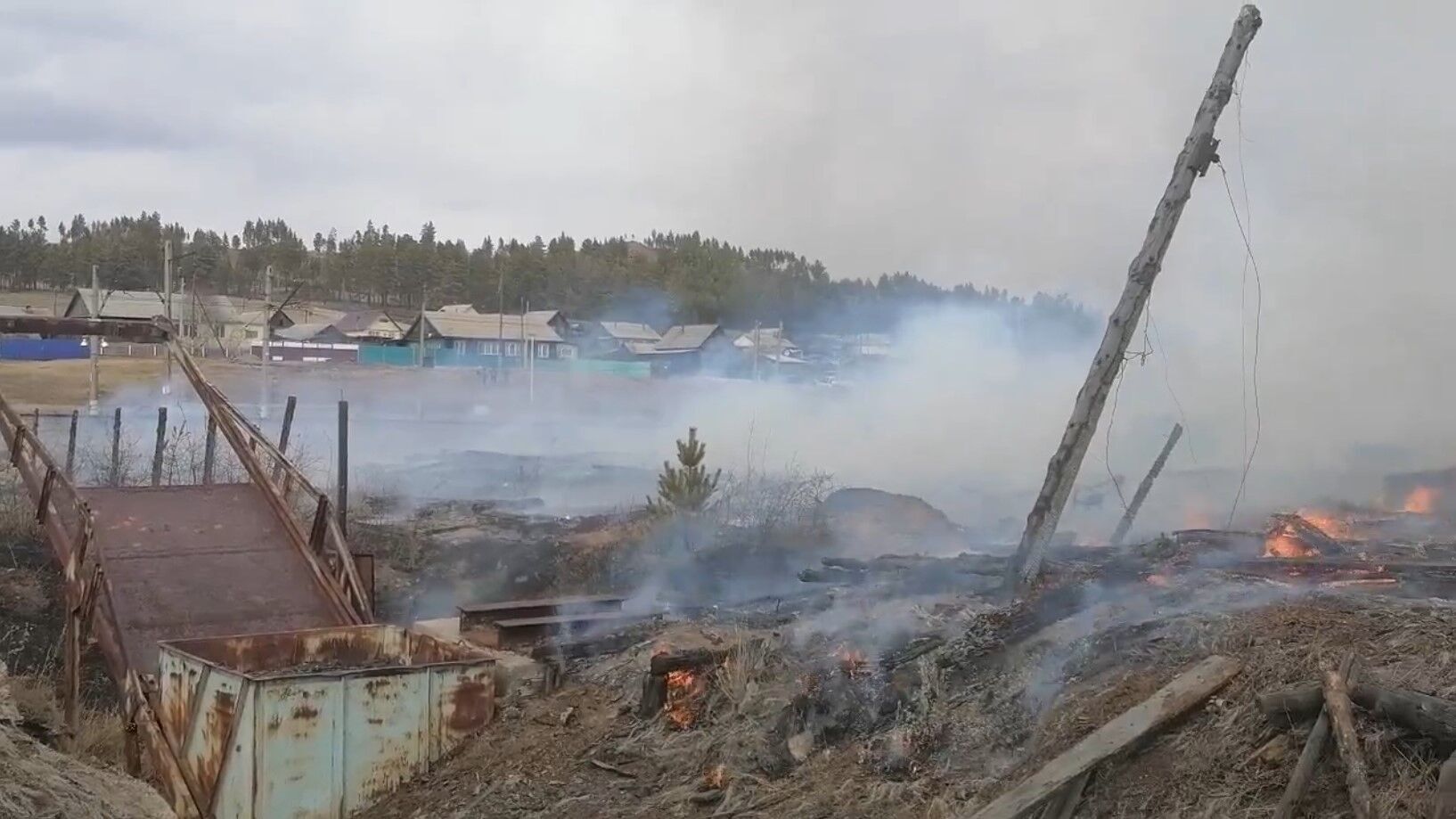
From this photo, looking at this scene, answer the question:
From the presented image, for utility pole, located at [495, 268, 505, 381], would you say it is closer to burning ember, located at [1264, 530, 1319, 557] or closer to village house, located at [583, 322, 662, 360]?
village house, located at [583, 322, 662, 360]

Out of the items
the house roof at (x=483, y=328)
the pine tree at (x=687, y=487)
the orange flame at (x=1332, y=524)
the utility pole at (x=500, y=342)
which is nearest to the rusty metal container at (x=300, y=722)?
the pine tree at (x=687, y=487)

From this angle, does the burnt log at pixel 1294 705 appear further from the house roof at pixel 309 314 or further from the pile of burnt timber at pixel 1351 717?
the house roof at pixel 309 314

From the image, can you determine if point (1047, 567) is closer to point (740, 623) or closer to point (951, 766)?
point (740, 623)

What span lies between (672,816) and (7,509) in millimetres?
13519

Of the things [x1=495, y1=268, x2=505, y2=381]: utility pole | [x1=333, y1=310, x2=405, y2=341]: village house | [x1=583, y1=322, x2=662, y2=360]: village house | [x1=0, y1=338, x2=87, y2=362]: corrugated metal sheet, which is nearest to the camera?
[x1=0, y1=338, x2=87, y2=362]: corrugated metal sheet

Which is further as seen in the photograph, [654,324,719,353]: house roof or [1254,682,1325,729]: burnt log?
[654,324,719,353]: house roof

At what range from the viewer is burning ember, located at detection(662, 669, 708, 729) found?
1038 centimetres

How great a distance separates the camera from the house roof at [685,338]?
2546 inches

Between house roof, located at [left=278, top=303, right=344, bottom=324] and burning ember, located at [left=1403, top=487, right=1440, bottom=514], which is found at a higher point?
house roof, located at [left=278, top=303, right=344, bottom=324]

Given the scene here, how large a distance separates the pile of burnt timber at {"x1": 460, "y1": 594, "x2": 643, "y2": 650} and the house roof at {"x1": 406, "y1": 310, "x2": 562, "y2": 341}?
2177 inches

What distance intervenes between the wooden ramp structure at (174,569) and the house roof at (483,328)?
5514 centimetres

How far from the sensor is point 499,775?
33.7ft

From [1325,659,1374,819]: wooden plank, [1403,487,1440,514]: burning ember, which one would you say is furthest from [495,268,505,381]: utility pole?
[1325,659,1374,819]: wooden plank

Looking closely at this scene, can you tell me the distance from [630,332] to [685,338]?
29.3 feet
